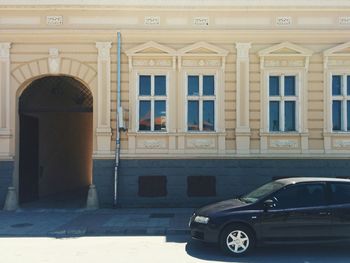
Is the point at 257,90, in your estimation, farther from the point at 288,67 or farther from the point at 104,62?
the point at 104,62

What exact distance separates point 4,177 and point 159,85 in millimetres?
5922

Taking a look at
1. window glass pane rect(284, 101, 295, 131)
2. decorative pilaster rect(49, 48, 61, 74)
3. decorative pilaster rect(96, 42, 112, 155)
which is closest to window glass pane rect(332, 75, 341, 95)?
window glass pane rect(284, 101, 295, 131)

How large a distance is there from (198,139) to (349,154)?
5051mm

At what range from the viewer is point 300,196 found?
736 cm

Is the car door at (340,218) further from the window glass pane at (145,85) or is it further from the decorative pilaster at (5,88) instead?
the decorative pilaster at (5,88)

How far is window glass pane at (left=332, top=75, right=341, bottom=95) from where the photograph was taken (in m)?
12.7

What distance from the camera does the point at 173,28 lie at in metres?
12.5

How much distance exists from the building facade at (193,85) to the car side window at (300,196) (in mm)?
4960

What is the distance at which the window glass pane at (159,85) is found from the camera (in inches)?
497

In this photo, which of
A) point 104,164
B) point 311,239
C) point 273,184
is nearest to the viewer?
point 311,239

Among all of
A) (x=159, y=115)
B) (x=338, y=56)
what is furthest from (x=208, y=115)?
(x=338, y=56)

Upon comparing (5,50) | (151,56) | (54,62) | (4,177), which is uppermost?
(5,50)

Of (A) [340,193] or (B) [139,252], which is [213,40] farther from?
(B) [139,252]

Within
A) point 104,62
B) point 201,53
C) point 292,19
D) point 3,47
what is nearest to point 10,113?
point 3,47
